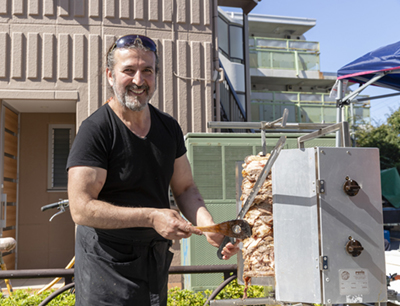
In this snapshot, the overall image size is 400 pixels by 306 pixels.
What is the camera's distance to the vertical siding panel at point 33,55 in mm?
6859

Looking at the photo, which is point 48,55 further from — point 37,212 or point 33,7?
point 37,212

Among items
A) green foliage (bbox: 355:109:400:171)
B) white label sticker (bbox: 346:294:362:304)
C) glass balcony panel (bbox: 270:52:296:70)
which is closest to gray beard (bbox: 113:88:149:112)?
white label sticker (bbox: 346:294:362:304)

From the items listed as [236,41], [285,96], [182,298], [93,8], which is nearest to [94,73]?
[93,8]

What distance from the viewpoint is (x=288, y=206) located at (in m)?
2.13

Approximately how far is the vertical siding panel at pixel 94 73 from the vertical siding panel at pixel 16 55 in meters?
1.16

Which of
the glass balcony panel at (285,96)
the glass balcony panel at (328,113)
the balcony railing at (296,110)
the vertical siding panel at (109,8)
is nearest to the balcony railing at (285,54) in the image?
the glass balcony panel at (285,96)

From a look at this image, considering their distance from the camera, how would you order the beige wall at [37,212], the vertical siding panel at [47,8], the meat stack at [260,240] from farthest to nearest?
the beige wall at [37,212] < the vertical siding panel at [47,8] < the meat stack at [260,240]

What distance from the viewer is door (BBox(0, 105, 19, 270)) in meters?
7.32

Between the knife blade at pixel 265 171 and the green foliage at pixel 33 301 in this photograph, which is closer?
the knife blade at pixel 265 171

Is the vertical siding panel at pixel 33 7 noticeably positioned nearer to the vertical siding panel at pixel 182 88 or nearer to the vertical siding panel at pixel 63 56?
the vertical siding panel at pixel 63 56

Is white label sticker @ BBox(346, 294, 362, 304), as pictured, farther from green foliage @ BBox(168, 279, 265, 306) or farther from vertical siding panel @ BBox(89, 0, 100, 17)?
vertical siding panel @ BBox(89, 0, 100, 17)

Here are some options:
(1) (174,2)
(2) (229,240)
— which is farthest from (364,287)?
(1) (174,2)

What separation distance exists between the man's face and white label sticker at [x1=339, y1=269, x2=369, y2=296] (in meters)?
1.31

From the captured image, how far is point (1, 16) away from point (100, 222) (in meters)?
6.62
